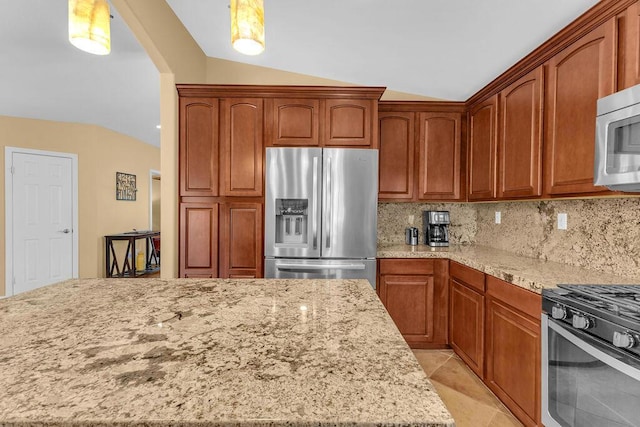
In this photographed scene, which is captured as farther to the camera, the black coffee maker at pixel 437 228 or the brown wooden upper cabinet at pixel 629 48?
the black coffee maker at pixel 437 228

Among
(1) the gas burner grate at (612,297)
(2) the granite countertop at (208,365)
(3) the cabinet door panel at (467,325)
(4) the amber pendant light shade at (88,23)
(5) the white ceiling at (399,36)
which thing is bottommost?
(3) the cabinet door panel at (467,325)

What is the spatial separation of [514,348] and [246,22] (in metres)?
2.21

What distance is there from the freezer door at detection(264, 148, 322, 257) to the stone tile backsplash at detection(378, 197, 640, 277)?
0.99m

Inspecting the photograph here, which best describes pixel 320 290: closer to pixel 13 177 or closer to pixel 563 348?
pixel 563 348

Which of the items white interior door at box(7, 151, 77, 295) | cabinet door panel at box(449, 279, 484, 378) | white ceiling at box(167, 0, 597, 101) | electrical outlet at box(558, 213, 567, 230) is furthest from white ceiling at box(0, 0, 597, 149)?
cabinet door panel at box(449, 279, 484, 378)

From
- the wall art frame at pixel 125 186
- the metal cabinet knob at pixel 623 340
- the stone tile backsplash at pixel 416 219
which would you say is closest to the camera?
the metal cabinet knob at pixel 623 340

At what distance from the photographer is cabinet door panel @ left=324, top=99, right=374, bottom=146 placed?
286cm

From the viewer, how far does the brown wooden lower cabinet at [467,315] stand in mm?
2312

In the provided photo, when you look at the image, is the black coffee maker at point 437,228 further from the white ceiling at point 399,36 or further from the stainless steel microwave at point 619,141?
the stainless steel microwave at point 619,141

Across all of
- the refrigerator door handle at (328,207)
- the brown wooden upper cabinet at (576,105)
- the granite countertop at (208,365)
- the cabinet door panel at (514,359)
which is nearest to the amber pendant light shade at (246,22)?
the granite countertop at (208,365)

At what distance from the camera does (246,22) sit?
1214 mm

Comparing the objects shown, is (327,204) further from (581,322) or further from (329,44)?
(581,322)

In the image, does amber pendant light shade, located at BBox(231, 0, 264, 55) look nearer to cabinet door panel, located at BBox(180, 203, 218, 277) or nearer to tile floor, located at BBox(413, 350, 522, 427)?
cabinet door panel, located at BBox(180, 203, 218, 277)

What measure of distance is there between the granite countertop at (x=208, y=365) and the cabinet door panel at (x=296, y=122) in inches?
77.4
